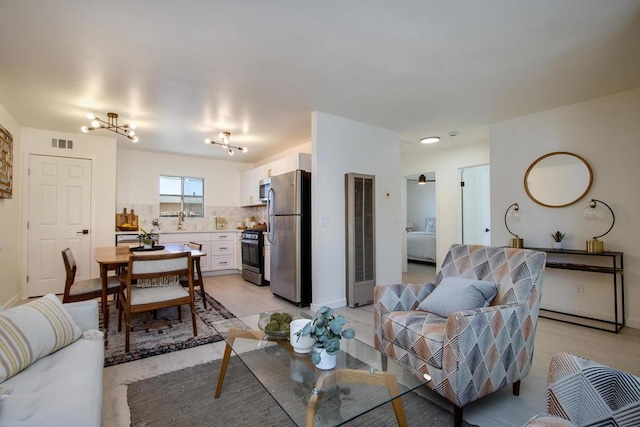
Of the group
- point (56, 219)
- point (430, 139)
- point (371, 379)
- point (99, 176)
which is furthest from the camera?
point (430, 139)

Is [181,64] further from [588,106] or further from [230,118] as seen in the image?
[588,106]

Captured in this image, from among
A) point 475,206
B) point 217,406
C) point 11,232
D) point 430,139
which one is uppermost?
point 430,139

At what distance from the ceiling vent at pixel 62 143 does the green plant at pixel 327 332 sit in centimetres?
504

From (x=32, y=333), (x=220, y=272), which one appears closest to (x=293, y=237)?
(x=32, y=333)

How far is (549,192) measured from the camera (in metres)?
3.62

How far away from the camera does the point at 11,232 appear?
3822mm

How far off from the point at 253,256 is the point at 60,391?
Answer: 4.01 metres

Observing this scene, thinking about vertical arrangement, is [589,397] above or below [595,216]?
below

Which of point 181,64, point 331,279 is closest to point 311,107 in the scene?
point 181,64

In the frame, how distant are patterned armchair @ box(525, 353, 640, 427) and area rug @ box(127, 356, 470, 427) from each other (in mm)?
796

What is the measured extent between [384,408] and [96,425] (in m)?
1.44

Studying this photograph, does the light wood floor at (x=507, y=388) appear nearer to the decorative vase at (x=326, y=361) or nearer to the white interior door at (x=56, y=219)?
the decorative vase at (x=326, y=361)

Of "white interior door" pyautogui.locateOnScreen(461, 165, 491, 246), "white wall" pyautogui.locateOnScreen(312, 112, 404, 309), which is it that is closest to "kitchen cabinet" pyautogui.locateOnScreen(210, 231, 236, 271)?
"white wall" pyautogui.locateOnScreen(312, 112, 404, 309)

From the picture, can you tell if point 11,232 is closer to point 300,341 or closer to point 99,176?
point 99,176
